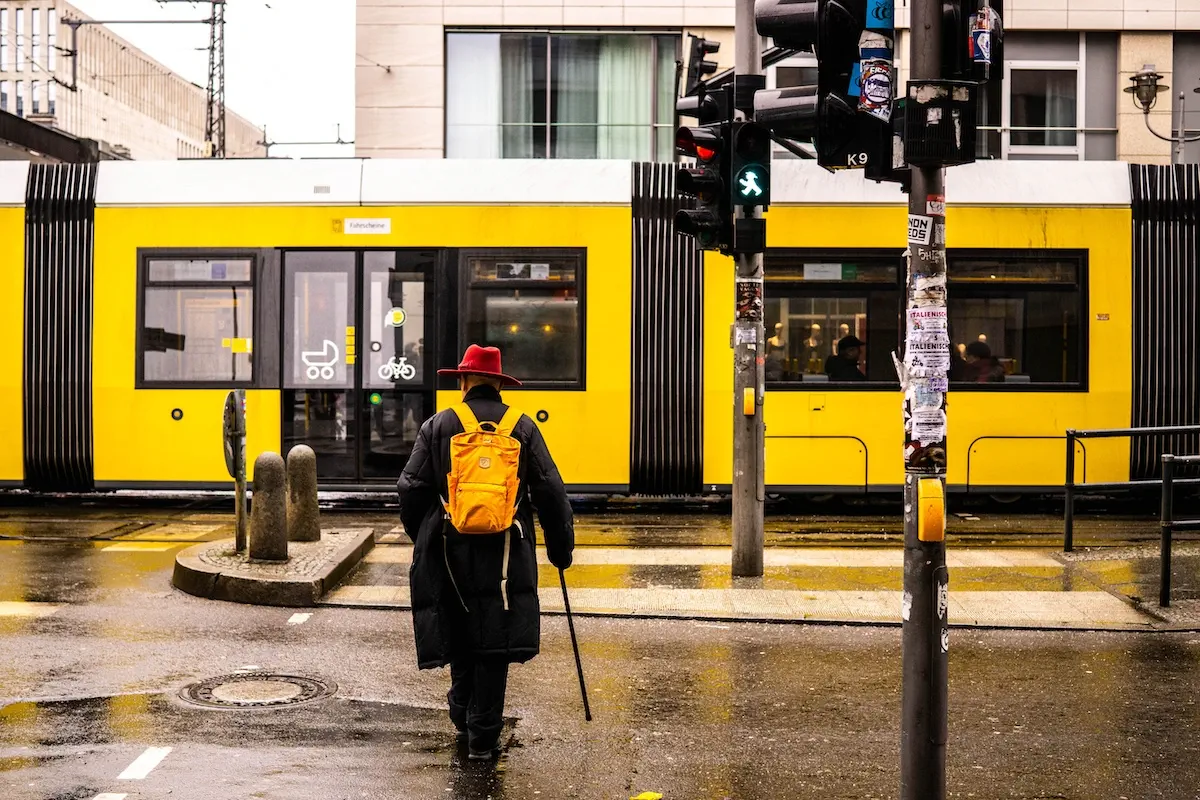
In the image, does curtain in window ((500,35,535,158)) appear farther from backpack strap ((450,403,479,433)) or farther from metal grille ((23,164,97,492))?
backpack strap ((450,403,479,433))

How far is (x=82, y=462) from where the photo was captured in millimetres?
14312

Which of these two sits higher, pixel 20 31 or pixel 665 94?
pixel 20 31

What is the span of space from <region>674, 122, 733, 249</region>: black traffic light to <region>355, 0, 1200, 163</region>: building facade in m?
14.7

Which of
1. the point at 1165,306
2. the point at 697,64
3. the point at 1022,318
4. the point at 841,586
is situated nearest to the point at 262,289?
the point at 697,64

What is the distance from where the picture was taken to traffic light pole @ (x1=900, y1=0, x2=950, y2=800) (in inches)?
194

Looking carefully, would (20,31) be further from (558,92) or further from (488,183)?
(488,183)

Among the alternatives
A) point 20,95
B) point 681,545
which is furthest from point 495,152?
point 20,95

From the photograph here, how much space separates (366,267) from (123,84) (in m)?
105

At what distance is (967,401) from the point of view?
14055 millimetres

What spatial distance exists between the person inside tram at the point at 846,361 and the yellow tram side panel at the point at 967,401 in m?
0.19

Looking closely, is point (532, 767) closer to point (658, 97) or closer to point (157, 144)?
point (658, 97)

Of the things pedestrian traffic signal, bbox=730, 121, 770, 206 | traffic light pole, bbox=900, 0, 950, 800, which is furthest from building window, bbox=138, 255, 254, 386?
traffic light pole, bbox=900, 0, 950, 800

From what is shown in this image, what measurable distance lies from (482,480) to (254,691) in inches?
81.1

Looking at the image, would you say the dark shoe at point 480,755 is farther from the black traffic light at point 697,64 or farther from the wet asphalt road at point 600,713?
the black traffic light at point 697,64
